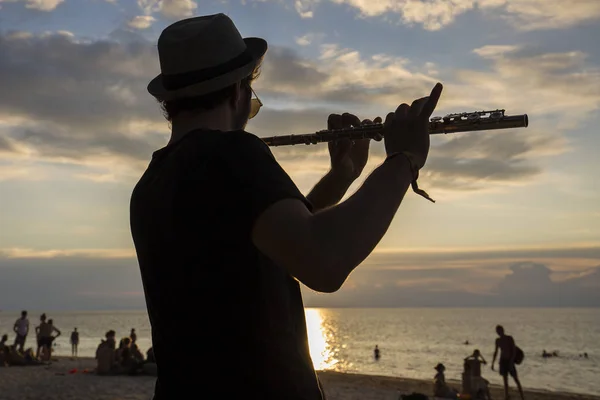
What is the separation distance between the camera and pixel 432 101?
2.04 meters

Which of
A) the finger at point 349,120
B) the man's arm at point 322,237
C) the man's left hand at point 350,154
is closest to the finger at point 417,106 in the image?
the man's arm at point 322,237

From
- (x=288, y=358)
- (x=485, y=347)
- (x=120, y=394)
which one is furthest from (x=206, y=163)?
(x=485, y=347)

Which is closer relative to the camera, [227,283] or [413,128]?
[227,283]

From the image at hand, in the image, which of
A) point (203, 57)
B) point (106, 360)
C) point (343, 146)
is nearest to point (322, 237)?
point (203, 57)

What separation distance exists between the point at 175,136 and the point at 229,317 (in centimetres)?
61

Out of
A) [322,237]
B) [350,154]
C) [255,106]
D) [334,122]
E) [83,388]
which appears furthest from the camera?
[83,388]

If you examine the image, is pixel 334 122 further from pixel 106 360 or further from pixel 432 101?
pixel 106 360

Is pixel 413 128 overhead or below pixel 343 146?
below

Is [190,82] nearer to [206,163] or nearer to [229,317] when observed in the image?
[206,163]

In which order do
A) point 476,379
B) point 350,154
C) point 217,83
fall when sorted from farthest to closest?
point 476,379 → point 350,154 → point 217,83

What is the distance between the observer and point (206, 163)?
1.83 meters

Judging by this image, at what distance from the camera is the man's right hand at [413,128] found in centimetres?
198

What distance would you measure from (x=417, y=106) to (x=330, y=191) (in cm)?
82

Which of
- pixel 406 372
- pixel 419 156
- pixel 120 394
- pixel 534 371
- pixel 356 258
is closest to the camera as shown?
pixel 356 258
